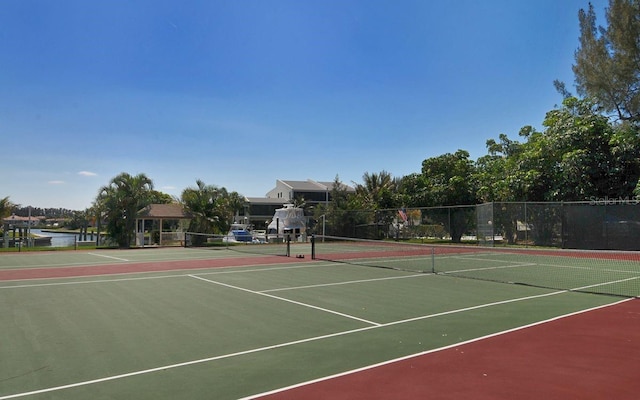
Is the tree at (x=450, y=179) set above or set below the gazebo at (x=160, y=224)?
above

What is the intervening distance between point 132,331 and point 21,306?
13.9ft

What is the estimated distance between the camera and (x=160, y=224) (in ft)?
124

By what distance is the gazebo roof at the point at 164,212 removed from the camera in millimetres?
37125

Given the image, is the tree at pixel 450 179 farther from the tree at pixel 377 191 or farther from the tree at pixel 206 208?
the tree at pixel 206 208

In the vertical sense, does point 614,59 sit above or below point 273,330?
above

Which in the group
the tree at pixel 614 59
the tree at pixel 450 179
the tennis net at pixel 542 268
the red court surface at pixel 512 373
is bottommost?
the red court surface at pixel 512 373

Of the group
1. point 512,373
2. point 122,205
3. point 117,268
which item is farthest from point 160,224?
point 512,373

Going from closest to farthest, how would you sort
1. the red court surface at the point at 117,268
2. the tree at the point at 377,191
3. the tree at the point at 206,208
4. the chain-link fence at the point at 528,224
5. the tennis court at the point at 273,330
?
the tennis court at the point at 273,330 < the red court surface at the point at 117,268 < the chain-link fence at the point at 528,224 < the tree at the point at 206,208 < the tree at the point at 377,191

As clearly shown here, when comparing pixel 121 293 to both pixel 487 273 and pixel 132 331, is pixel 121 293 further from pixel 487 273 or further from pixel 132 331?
pixel 487 273

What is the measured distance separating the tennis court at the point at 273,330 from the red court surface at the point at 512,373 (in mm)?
40

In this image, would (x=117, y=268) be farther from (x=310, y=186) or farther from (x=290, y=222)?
(x=310, y=186)

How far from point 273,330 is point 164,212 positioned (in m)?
32.7

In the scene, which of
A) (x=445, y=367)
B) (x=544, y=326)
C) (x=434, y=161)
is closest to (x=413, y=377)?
(x=445, y=367)

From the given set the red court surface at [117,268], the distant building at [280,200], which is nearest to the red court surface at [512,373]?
the red court surface at [117,268]
